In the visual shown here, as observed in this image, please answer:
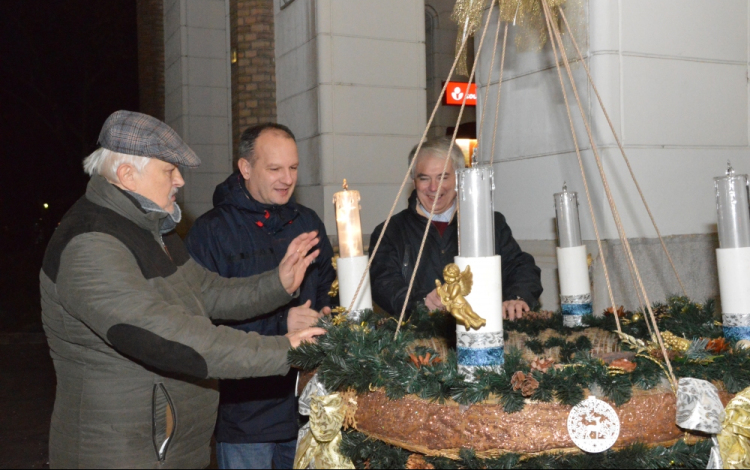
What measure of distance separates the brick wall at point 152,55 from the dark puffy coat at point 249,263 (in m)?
9.82

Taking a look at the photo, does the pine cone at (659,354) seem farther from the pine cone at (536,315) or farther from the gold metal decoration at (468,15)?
the gold metal decoration at (468,15)

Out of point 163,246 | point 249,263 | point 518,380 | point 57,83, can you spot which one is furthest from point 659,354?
point 57,83

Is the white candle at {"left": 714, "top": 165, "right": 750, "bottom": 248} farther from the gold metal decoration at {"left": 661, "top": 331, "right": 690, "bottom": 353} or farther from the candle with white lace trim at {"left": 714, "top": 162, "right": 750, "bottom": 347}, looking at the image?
the gold metal decoration at {"left": 661, "top": 331, "right": 690, "bottom": 353}

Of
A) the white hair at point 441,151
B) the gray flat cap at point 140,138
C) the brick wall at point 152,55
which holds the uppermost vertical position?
the brick wall at point 152,55

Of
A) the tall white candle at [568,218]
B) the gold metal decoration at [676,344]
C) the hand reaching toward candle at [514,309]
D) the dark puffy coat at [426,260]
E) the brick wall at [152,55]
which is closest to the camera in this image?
the gold metal decoration at [676,344]

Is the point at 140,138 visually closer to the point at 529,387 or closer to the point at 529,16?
the point at 529,387

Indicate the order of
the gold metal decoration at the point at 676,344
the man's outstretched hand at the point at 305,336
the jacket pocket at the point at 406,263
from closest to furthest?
the gold metal decoration at the point at 676,344, the man's outstretched hand at the point at 305,336, the jacket pocket at the point at 406,263

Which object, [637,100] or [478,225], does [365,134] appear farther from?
[478,225]

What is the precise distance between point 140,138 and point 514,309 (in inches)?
63.9

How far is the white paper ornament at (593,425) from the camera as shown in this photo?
156cm

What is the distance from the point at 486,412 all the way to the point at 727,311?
1053 millimetres

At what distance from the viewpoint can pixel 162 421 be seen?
1990 mm

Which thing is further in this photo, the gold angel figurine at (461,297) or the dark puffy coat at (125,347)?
the dark puffy coat at (125,347)

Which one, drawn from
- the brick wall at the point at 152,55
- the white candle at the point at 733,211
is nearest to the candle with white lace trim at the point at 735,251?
the white candle at the point at 733,211
